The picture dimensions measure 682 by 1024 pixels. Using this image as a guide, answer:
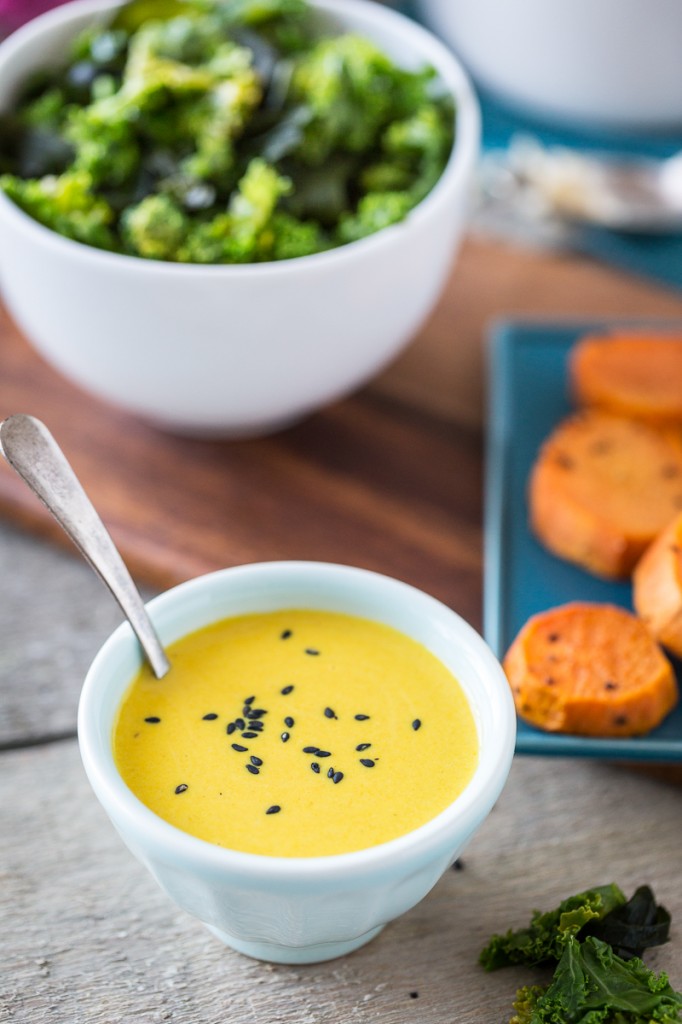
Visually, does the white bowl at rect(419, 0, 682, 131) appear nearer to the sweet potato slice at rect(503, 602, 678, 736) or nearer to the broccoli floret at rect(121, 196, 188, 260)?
the broccoli floret at rect(121, 196, 188, 260)

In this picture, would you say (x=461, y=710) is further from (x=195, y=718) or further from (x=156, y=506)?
(x=156, y=506)

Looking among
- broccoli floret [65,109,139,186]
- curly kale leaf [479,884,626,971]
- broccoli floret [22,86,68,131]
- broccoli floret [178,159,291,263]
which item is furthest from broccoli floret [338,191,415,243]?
curly kale leaf [479,884,626,971]

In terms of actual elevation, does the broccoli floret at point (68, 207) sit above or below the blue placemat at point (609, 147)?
above

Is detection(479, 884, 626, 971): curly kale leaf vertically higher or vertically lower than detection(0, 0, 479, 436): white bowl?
lower

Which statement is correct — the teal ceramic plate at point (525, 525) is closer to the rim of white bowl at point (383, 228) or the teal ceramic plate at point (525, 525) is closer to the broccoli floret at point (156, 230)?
the rim of white bowl at point (383, 228)

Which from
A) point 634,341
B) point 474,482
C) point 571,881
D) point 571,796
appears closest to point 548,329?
point 634,341

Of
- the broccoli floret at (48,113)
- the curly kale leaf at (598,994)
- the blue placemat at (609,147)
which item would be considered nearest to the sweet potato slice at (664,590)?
the curly kale leaf at (598,994)

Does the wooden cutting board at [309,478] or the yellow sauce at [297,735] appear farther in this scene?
the wooden cutting board at [309,478]
